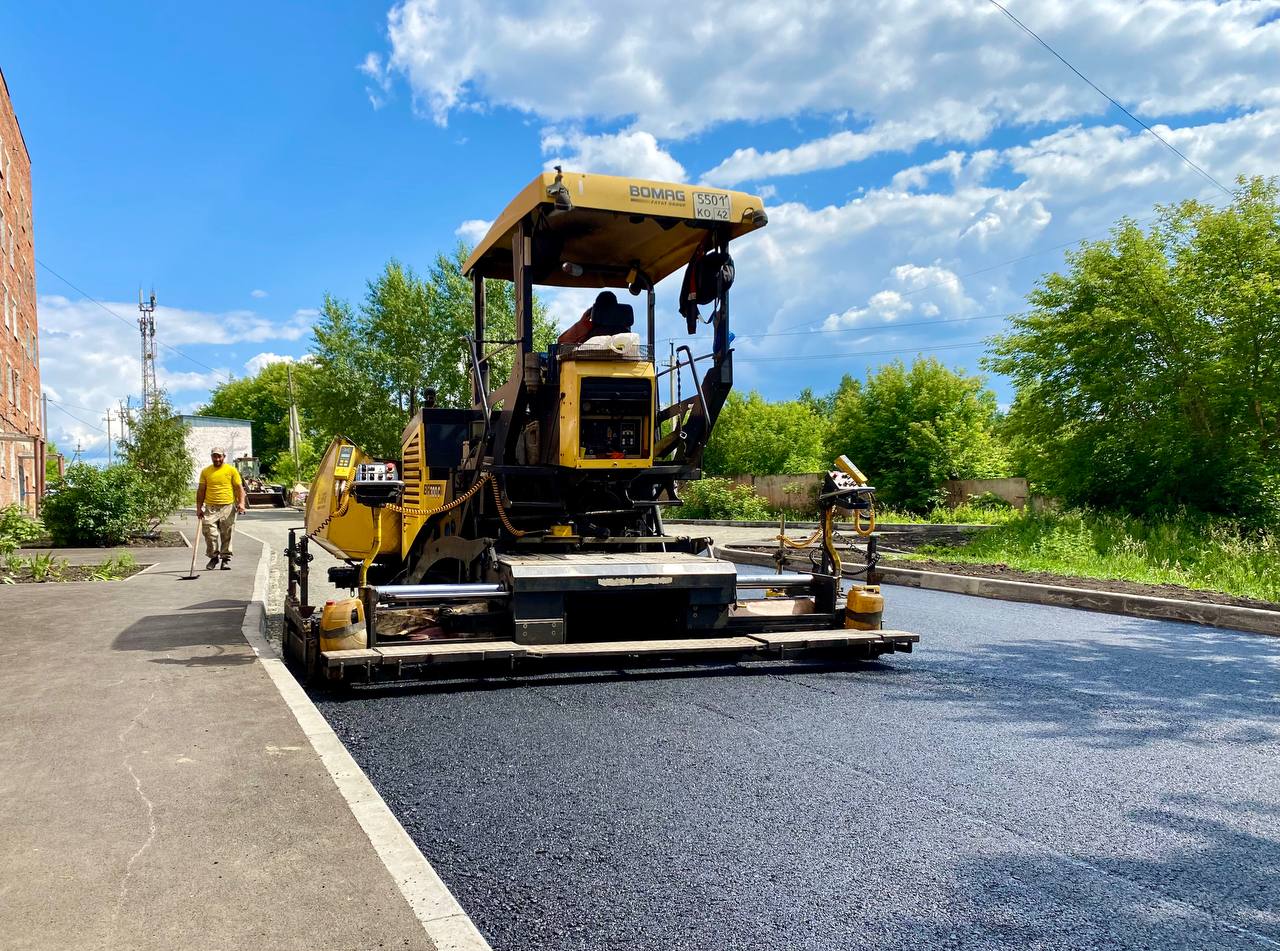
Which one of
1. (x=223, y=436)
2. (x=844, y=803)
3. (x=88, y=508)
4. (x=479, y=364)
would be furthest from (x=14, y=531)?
(x=223, y=436)

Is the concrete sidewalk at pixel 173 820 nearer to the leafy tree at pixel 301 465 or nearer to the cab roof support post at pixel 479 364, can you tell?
the cab roof support post at pixel 479 364

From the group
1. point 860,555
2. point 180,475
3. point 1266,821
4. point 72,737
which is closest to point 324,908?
point 72,737

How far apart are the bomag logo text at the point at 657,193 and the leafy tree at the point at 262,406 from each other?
89933mm

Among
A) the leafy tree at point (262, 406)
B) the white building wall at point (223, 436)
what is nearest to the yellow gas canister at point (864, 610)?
the white building wall at point (223, 436)

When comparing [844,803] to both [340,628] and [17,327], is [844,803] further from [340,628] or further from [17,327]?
[17,327]

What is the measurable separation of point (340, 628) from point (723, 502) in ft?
86.5

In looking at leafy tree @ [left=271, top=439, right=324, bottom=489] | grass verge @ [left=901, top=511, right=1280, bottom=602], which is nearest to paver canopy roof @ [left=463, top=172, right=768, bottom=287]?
grass verge @ [left=901, top=511, right=1280, bottom=602]

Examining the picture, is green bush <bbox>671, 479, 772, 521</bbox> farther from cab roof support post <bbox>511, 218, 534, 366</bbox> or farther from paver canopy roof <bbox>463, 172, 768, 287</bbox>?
cab roof support post <bbox>511, 218, 534, 366</bbox>

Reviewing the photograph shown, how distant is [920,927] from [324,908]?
1.78 m

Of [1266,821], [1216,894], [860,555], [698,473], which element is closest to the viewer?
[1216,894]

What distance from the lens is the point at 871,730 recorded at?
Answer: 5.00m

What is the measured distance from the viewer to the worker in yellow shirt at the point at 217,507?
13625 mm

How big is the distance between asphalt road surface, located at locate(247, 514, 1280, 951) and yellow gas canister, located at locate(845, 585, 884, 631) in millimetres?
328

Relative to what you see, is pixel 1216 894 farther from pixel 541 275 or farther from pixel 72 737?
pixel 541 275
